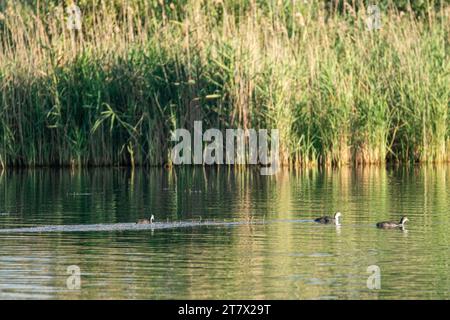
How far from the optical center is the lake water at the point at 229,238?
10.7 m

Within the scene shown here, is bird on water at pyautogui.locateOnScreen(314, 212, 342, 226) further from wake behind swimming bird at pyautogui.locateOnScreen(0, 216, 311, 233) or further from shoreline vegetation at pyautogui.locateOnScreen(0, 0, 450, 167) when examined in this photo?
shoreline vegetation at pyautogui.locateOnScreen(0, 0, 450, 167)

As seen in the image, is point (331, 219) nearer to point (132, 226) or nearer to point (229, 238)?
point (229, 238)

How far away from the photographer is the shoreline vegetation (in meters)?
22.9

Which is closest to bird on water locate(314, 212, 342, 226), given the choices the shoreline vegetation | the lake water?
the lake water

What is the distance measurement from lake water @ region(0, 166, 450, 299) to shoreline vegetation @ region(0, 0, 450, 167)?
5.01 feet

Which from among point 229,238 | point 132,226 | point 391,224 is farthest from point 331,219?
point 132,226

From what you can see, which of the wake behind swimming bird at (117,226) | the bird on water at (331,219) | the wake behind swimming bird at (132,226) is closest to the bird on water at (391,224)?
the bird on water at (331,219)

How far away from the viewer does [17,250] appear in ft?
42.0

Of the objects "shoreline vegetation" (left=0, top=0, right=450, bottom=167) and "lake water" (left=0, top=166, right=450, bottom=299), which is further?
"shoreline vegetation" (left=0, top=0, right=450, bottom=167)

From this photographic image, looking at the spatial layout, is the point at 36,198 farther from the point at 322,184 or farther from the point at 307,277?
the point at 307,277

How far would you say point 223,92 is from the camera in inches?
906

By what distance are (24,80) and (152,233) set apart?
10086 mm

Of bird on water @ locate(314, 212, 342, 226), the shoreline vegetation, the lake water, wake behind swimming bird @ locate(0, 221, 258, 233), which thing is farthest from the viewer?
the shoreline vegetation
